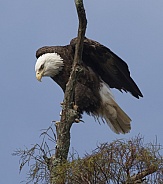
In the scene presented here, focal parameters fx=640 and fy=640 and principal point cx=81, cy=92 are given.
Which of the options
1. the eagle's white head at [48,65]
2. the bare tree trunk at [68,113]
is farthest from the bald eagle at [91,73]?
the bare tree trunk at [68,113]

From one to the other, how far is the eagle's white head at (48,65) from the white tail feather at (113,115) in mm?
641

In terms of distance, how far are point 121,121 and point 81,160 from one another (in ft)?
11.2

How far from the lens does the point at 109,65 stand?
7777 mm

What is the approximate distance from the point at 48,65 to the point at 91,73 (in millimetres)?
530

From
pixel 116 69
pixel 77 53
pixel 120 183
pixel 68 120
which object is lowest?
pixel 120 183

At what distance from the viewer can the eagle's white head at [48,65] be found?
775 centimetres

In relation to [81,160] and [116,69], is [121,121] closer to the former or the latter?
[116,69]

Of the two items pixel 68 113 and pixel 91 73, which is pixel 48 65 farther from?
pixel 68 113

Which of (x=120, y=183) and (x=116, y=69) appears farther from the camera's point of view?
(x=116, y=69)

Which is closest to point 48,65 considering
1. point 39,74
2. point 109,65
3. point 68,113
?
point 39,74

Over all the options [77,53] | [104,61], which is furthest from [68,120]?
[104,61]

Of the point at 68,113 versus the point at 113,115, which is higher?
the point at 113,115

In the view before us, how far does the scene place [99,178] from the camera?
4.70 m

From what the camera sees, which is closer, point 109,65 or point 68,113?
point 68,113
